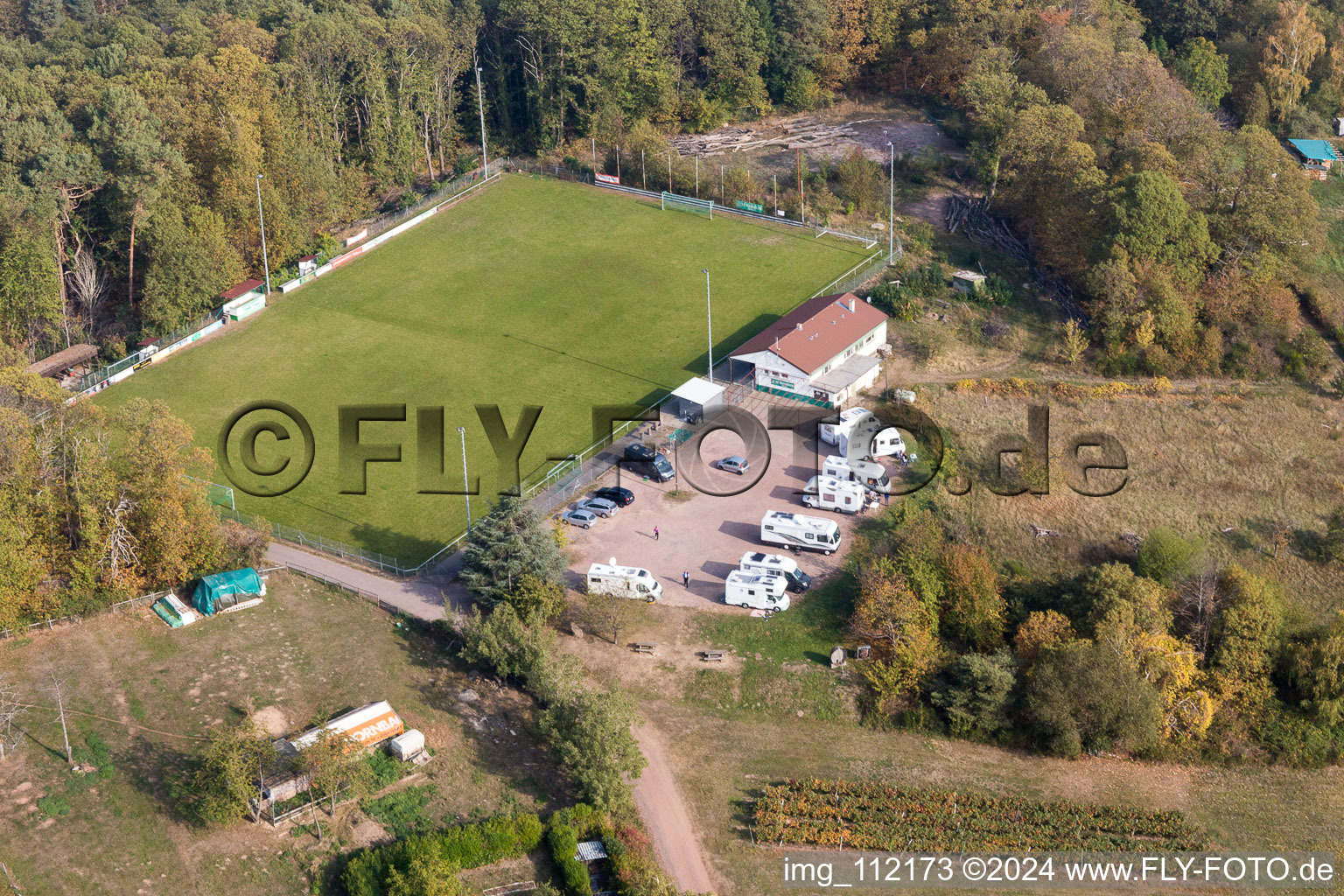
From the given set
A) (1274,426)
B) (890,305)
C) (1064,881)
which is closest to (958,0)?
(890,305)

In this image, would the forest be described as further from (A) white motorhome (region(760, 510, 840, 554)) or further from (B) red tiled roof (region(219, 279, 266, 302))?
(A) white motorhome (region(760, 510, 840, 554))

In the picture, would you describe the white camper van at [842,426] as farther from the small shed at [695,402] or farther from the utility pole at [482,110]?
the utility pole at [482,110]

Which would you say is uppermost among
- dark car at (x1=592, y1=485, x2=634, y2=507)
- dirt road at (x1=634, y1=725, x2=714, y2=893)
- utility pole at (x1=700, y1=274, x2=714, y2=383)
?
utility pole at (x1=700, y1=274, x2=714, y2=383)

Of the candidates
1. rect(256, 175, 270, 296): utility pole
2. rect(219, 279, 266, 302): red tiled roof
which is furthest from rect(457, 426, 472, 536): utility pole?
rect(256, 175, 270, 296): utility pole

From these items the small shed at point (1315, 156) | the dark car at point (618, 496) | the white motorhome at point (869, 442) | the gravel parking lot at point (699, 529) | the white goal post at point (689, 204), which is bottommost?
the gravel parking lot at point (699, 529)

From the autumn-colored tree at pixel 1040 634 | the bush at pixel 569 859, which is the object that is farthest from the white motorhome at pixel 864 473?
the bush at pixel 569 859

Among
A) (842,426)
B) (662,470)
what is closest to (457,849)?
(662,470)
